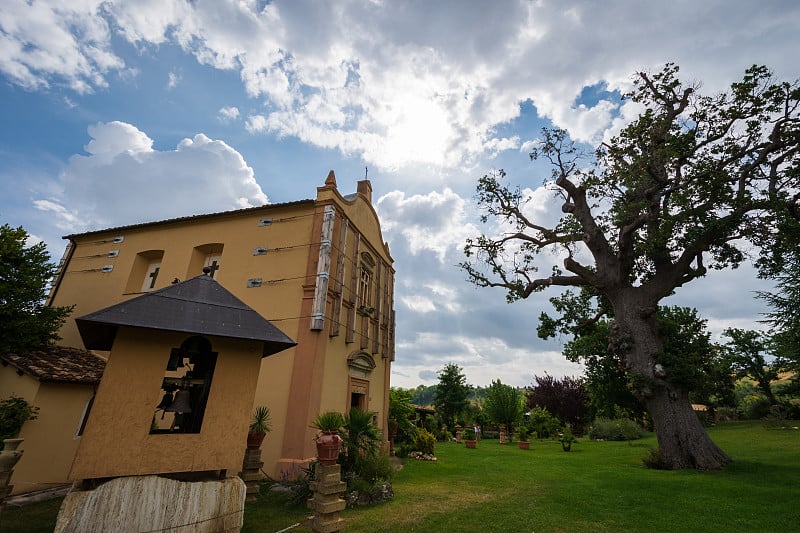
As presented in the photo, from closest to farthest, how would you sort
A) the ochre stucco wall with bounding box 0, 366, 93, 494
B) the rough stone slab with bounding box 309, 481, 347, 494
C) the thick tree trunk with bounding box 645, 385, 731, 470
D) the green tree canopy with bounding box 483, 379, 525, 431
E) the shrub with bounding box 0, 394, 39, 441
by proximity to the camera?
the rough stone slab with bounding box 309, 481, 347, 494 → the shrub with bounding box 0, 394, 39, 441 → the ochre stucco wall with bounding box 0, 366, 93, 494 → the thick tree trunk with bounding box 645, 385, 731, 470 → the green tree canopy with bounding box 483, 379, 525, 431

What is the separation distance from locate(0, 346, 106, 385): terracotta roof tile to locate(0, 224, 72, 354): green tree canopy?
290 mm

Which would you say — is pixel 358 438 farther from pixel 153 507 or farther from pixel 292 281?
pixel 153 507

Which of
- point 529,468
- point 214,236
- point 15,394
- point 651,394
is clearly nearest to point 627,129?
point 651,394

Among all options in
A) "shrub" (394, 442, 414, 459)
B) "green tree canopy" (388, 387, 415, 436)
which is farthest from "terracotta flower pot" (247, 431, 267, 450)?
"green tree canopy" (388, 387, 415, 436)

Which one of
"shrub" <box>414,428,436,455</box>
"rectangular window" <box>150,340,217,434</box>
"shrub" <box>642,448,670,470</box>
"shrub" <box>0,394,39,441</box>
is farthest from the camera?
"shrub" <box>414,428,436,455</box>

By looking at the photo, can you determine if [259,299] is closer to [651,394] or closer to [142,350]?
[142,350]

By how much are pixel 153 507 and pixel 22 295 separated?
9.65m

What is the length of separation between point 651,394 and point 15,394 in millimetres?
19097

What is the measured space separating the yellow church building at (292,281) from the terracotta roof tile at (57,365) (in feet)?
10.8

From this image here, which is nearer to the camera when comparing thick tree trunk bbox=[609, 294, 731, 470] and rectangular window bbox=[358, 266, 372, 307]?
thick tree trunk bbox=[609, 294, 731, 470]

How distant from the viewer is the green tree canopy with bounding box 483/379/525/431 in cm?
2988

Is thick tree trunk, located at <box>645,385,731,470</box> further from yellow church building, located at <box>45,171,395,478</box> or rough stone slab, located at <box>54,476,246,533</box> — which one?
rough stone slab, located at <box>54,476,246,533</box>

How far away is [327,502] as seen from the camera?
5.69m

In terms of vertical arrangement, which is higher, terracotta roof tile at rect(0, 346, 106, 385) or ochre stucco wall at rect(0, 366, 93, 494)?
terracotta roof tile at rect(0, 346, 106, 385)
